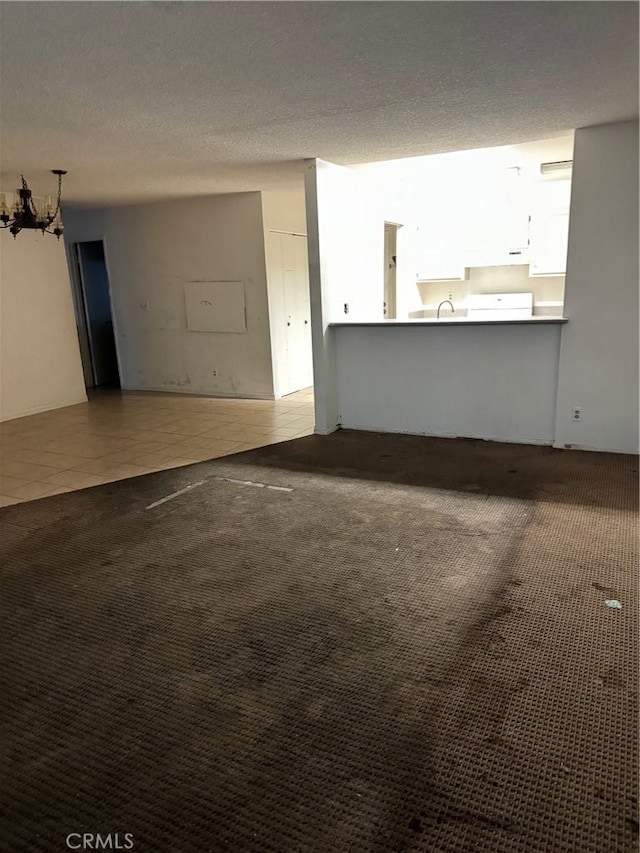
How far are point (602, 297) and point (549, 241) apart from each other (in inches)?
97.7

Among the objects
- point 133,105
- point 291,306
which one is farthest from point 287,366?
point 133,105

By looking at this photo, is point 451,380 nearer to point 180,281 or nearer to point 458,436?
point 458,436

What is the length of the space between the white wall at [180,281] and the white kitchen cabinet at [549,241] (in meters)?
3.13

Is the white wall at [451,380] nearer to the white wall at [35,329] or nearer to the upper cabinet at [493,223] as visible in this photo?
the upper cabinet at [493,223]

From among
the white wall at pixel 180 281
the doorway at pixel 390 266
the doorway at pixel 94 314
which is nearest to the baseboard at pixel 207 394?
the white wall at pixel 180 281

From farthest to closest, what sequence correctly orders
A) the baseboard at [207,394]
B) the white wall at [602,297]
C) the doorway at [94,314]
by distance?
1. the doorway at [94,314]
2. the baseboard at [207,394]
3. the white wall at [602,297]

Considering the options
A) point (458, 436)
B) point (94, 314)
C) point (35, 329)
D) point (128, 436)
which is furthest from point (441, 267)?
point (94, 314)

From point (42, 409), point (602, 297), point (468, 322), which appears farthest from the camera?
point (42, 409)

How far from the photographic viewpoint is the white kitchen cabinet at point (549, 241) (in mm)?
6262

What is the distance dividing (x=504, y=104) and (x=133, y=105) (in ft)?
7.02

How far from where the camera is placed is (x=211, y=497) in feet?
12.5

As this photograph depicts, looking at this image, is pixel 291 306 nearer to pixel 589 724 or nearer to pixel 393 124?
pixel 393 124

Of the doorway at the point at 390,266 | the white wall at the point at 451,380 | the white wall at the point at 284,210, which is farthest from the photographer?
the doorway at the point at 390,266

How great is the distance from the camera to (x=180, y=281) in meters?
7.24
